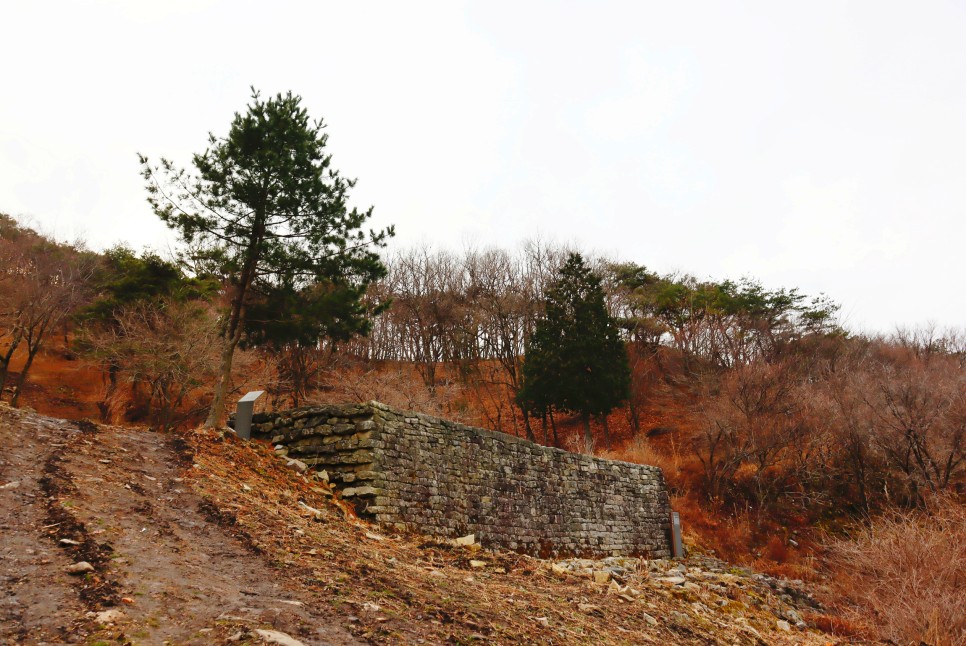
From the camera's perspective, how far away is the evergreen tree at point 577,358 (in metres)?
29.0

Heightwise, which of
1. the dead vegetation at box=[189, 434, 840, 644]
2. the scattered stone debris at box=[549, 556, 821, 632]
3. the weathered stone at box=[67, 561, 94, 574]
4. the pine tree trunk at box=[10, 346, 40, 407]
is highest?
the pine tree trunk at box=[10, 346, 40, 407]

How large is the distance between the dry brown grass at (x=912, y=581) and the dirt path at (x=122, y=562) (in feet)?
30.9

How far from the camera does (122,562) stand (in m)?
4.33

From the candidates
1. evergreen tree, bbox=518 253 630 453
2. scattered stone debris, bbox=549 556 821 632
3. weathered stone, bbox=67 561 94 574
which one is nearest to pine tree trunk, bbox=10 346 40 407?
evergreen tree, bbox=518 253 630 453

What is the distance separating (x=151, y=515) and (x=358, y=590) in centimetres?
233

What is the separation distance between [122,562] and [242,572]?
0.85 metres

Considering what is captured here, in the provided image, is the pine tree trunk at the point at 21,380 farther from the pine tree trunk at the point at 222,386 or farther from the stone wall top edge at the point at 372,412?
the stone wall top edge at the point at 372,412

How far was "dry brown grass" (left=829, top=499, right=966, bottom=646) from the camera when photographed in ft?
28.9

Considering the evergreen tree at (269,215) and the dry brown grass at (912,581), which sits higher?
the evergreen tree at (269,215)

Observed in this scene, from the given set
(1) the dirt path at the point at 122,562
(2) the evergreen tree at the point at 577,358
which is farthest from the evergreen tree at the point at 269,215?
(2) the evergreen tree at the point at 577,358

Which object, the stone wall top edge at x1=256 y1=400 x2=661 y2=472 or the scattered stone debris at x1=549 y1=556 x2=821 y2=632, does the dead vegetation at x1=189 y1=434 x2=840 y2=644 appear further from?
the stone wall top edge at x1=256 y1=400 x2=661 y2=472

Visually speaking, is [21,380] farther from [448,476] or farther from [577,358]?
[577,358]

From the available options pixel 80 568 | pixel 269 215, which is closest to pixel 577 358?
pixel 269 215

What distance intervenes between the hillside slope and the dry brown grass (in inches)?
59.2
